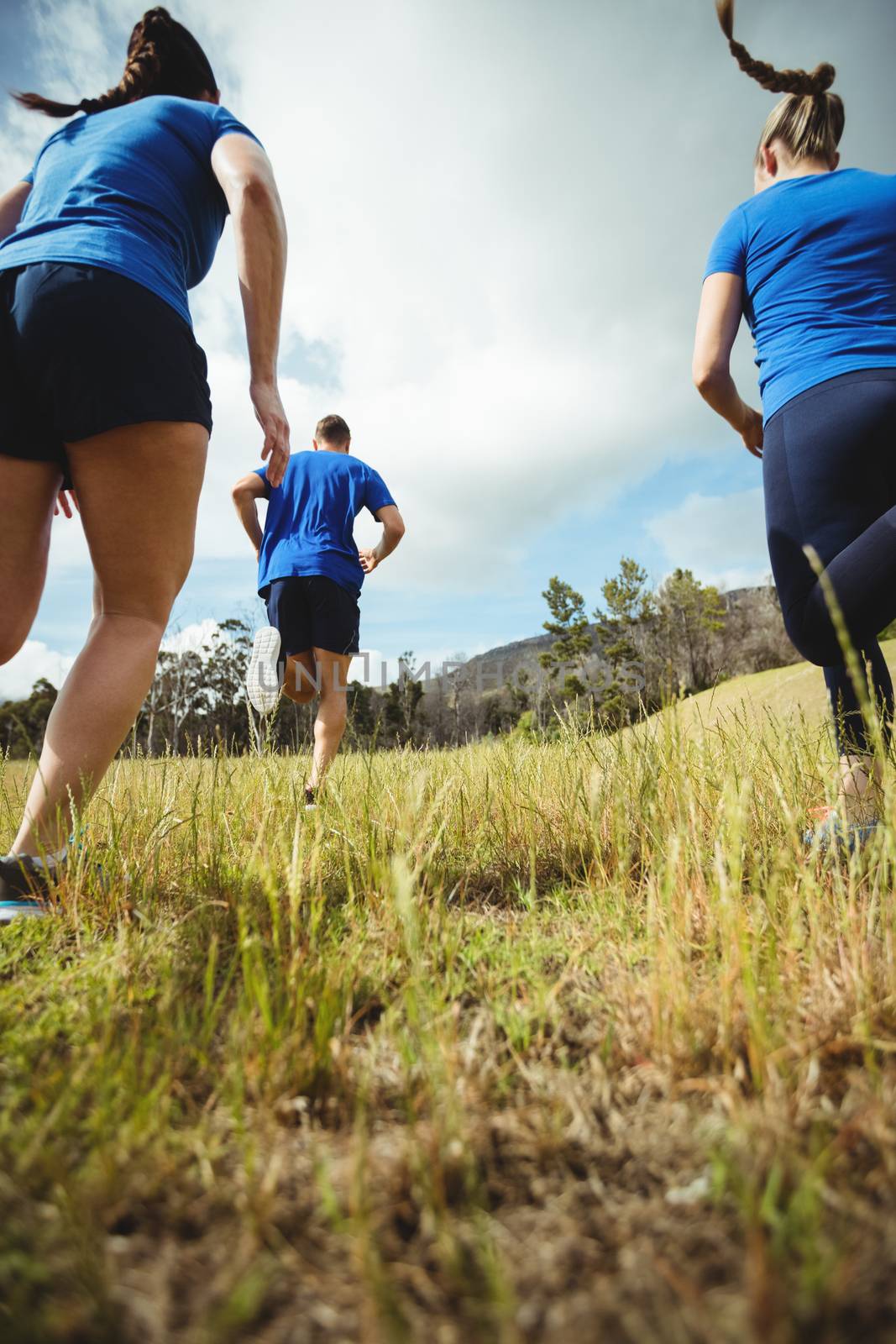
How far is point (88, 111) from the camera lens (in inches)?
73.4

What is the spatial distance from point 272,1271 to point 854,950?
92cm

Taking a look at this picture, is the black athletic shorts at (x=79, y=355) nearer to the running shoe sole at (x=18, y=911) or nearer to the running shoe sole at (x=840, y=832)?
the running shoe sole at (x=18, y=911)

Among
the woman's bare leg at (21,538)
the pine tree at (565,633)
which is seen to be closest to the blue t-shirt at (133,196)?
the woman's bare leg at (21,538)

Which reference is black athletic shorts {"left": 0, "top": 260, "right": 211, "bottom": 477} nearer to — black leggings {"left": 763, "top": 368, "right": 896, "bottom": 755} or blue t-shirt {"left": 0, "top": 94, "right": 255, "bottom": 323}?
blue t-shirt {"left": 0, "top": 94, "right": 255, "bottom": 323}

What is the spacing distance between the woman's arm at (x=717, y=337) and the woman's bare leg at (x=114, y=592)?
61.7 inches

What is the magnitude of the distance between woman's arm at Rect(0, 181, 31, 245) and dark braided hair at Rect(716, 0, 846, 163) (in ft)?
7.74

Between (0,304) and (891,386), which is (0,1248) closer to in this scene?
(0,304)

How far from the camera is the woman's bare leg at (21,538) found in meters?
1.62

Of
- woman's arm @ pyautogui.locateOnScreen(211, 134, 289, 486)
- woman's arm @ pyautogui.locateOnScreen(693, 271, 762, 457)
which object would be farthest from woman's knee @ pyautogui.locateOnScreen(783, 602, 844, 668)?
woman's arm @ pyautogui.locateOnScreen(211, 134, 289, 486)

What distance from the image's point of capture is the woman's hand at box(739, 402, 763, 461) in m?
2.17

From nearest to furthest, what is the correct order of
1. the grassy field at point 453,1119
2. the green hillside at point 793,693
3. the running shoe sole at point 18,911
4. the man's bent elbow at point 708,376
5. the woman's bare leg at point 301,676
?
the grassy field at point 453,1119 < the running shoe sole at point 18,911 < the man's bent elbow at point 708,376 < the woman's bare leg at point 301,676 < the green hillside at point 793,693

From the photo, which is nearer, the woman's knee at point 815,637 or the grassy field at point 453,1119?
the grassy field at point 453,1119

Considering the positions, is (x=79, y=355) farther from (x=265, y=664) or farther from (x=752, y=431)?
(x=265, y=664)

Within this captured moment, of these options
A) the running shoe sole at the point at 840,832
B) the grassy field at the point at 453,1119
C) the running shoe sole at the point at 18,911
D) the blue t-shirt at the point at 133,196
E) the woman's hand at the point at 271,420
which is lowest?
the grassy field at the point at 453,1119
